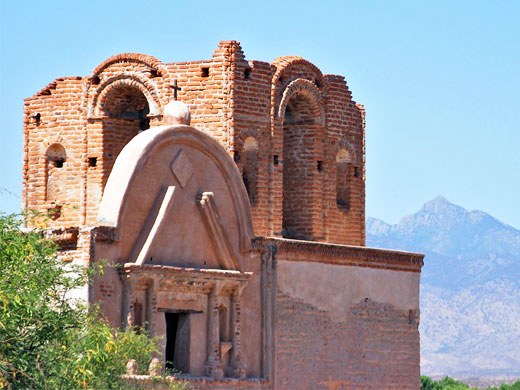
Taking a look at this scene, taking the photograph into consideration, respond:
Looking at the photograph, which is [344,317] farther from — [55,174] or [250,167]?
[55,174]

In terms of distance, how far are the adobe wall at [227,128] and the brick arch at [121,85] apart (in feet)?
0.07

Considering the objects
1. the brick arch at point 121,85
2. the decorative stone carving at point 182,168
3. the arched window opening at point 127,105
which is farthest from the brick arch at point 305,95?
the decorative stone carving at point 182,168

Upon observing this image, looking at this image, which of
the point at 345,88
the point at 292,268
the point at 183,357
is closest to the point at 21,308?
the point at 183,357

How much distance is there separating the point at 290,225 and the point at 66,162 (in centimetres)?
481

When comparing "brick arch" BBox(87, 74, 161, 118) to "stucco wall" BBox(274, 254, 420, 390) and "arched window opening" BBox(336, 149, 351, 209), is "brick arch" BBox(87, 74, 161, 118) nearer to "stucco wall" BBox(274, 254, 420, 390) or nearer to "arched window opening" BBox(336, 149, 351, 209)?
"stucco wall" BBox(274, 254, 420, 390)

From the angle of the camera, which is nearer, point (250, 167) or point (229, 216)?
point (229, 216)

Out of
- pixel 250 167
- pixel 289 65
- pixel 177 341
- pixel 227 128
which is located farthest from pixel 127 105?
pixel 177 341

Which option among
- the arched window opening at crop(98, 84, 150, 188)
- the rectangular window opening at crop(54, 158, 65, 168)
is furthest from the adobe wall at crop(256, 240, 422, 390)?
the rectangular window opening at crop(54, 158, 65, 168)

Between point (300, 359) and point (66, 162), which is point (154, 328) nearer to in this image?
point (300, 359)

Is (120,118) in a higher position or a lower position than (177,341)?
higher

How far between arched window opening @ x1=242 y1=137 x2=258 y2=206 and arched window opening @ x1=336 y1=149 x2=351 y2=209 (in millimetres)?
2824

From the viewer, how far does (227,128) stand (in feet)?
91.7

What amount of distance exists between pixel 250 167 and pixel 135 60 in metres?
3.14

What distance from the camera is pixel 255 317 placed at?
2619 cm
